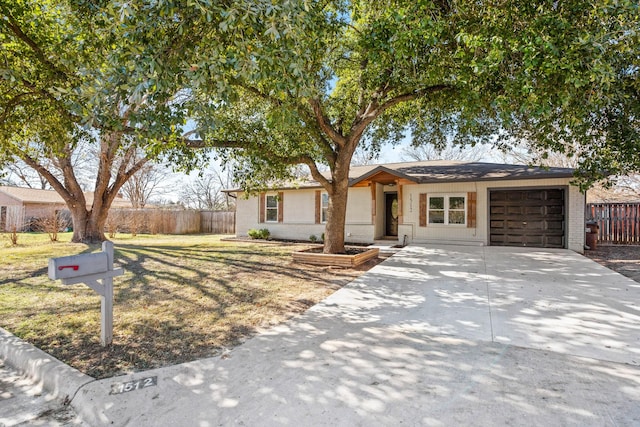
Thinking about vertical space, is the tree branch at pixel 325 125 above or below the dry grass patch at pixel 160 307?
above

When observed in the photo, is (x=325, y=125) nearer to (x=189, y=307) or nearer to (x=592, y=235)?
(x=189, y=307)

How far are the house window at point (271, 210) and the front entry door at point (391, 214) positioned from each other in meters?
5.22

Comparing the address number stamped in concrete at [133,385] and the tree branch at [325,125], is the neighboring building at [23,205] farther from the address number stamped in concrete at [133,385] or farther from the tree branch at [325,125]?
the address number stamped in concrete at [133,385]

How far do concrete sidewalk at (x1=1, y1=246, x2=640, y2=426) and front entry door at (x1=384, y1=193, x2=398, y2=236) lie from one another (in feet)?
30.1

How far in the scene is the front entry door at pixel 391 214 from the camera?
1412 centimetres

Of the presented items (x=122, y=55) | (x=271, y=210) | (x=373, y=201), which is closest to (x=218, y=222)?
(x=271, y=210)

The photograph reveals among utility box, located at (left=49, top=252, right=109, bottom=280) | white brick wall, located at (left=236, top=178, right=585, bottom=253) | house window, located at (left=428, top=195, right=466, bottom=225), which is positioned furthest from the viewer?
house window, located at (left=428, top=195, right=466, bottom=225)

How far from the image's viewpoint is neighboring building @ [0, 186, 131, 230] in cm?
2288

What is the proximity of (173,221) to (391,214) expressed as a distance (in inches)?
550

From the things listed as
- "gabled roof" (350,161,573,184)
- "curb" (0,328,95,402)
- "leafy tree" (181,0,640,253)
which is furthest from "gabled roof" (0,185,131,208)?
"curb" (0,328,95,402)

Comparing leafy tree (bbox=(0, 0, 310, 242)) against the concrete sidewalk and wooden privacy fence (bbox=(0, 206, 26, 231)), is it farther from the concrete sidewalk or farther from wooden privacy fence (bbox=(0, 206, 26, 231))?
wooden privacy fence (bbox=(0, 206, 26, 231))

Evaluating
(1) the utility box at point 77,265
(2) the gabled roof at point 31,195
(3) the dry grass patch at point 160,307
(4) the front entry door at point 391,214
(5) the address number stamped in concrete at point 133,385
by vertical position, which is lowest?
(5) the address number stamped in concrete at point 133,385

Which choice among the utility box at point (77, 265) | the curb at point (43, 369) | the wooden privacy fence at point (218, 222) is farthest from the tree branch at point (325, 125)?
the wooden privacy fence at point (218, 222)

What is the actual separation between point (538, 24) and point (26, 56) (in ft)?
26.6
